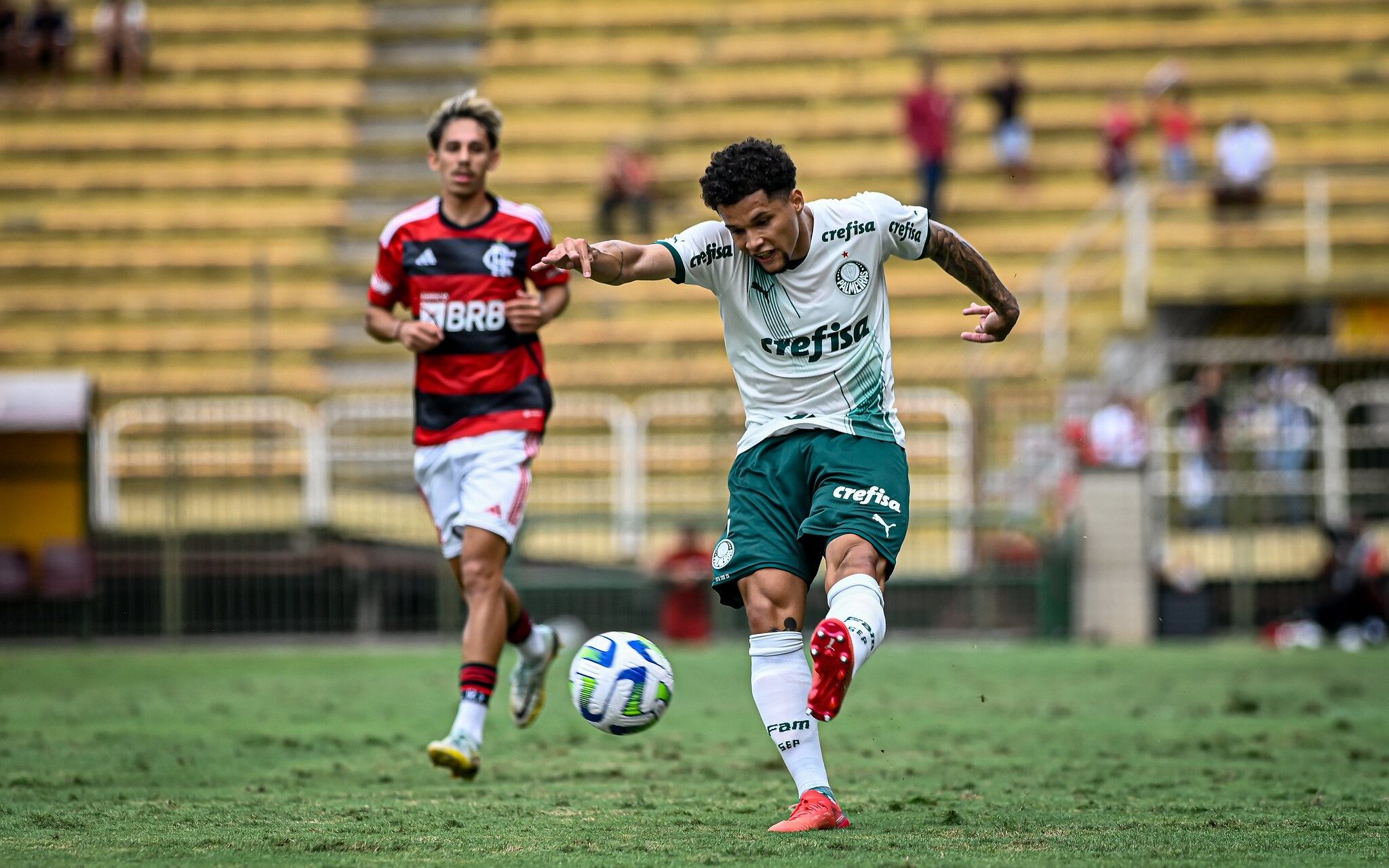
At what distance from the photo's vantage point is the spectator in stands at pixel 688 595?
16734 mm

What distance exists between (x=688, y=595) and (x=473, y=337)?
882 cm

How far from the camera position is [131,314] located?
23719 millimetres

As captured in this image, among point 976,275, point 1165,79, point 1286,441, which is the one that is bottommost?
point 1286,441

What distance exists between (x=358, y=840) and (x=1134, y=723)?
519cm

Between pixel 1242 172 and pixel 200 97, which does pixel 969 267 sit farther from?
pixel 200 97

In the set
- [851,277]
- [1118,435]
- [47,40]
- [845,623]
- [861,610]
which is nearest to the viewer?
[845,623]

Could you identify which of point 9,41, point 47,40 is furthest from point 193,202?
point 9,41

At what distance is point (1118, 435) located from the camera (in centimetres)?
1731

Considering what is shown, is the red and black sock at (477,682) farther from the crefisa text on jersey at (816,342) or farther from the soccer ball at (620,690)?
the crefisa text on jersey at (816,342)

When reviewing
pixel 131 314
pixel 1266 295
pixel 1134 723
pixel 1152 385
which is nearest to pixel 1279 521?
pixel 1152 385

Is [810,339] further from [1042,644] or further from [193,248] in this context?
[193,248]

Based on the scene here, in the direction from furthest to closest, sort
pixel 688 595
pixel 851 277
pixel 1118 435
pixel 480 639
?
pixel 1118 435
pixel 688 595
pixel 480 639
pixel 851 277

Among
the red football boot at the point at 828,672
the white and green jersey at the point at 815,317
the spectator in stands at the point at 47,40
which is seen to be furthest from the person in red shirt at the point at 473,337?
the spectator in stands at the point at 47,40

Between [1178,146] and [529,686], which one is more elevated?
[1178,146]
